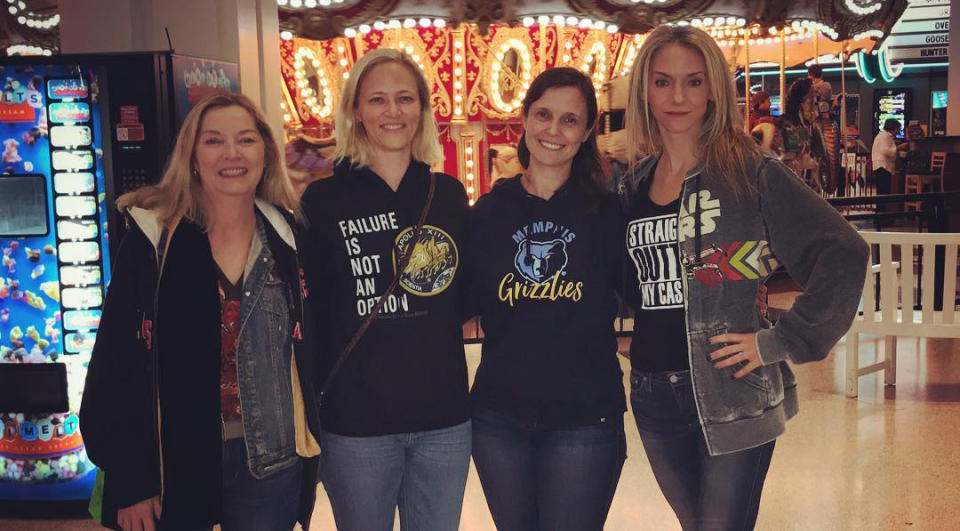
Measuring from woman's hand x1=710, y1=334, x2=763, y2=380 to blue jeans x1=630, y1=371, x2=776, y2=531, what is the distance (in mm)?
106

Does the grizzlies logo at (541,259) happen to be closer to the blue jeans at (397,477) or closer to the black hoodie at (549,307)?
the black hoodie at (549,307)

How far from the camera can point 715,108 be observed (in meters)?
2.38

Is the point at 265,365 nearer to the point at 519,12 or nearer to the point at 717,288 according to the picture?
the point at 717,288

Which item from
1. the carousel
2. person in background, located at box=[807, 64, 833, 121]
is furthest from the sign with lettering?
the carousel

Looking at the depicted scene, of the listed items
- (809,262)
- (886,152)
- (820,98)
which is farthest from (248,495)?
(886,152)

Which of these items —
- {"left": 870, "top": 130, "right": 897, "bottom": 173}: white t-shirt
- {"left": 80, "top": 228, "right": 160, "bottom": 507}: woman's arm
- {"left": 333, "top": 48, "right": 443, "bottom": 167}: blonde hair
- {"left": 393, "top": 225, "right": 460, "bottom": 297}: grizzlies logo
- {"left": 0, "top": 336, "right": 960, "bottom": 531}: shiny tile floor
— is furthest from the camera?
{"left": 870, "top": 130, "right": 897, "bottom": 173}: white t-shirt

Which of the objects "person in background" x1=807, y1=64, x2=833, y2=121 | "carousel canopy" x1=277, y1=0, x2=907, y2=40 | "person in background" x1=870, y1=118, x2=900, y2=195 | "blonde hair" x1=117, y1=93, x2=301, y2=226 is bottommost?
"blonde hair" x1=117, y1=93, x2=301, y2=226

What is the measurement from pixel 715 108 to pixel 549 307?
0.71m

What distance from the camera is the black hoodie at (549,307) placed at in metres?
2.35

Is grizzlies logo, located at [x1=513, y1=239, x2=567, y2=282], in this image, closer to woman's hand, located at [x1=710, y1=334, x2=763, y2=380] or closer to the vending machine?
woman's hand, located at [x1=710, y1=334, x2=763, y2=380]

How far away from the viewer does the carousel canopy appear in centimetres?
827

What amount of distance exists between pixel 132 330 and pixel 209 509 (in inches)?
19.2

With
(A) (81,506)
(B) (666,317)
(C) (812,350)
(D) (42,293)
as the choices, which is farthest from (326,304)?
(A) (81,506)

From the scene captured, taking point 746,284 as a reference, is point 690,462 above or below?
below
